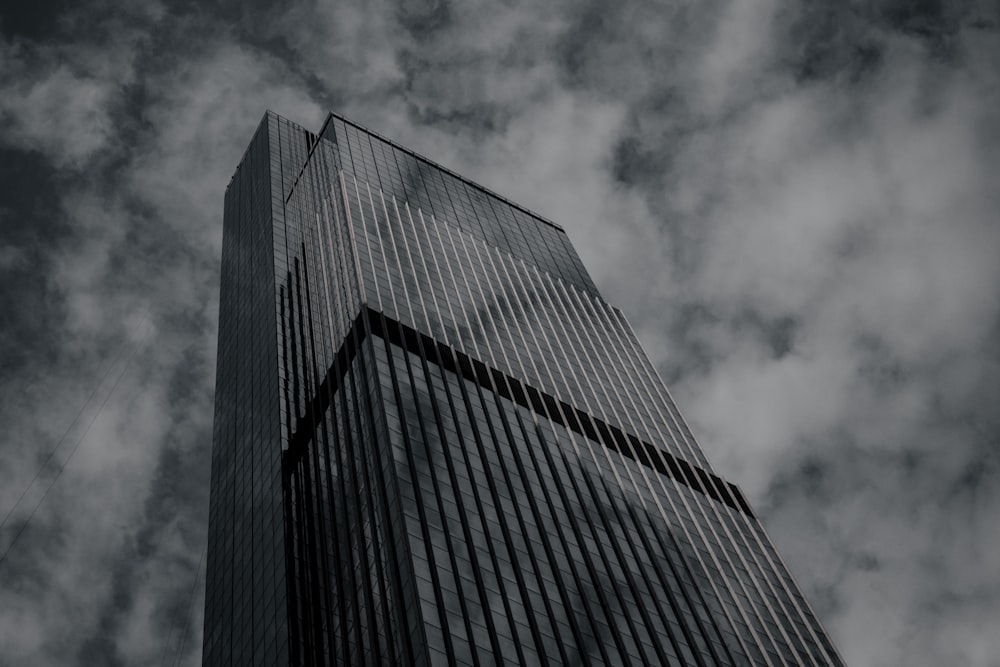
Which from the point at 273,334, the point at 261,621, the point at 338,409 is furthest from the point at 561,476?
the point at 273,334

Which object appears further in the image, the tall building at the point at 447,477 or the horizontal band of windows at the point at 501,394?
the horizontal band of windows at the point at 501,394

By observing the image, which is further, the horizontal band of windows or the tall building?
the horizontal band of windows

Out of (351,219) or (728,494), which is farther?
(351,219)

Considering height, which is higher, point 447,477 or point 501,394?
point 501,394

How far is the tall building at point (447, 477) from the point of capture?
6072 centimetres

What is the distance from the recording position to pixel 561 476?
Answer: 76.9 meters

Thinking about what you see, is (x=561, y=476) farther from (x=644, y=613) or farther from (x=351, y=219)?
(x=351, y=219)

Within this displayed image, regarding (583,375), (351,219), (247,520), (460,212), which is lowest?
(247,520)

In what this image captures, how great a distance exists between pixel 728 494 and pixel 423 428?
35.3m

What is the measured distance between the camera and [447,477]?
2655 inches

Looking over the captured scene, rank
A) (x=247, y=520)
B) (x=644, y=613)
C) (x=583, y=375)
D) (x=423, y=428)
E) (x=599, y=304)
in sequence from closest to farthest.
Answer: (x=644, y=613), (x=423, y=428), (x=247, y=520), (x=583, y=375), (x=599, y=304)

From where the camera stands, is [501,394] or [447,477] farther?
[501,394]

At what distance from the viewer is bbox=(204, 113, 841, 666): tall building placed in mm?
60719

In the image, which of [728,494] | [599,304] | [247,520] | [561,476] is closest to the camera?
[561,476]
